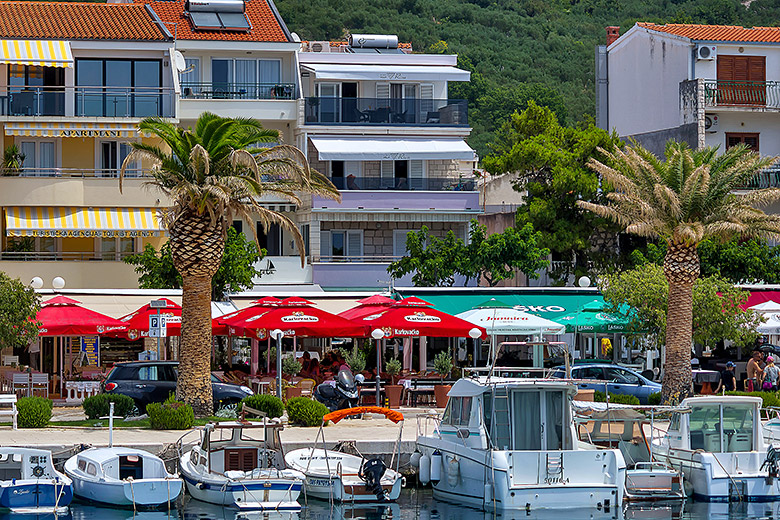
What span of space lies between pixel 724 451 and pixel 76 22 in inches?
1329

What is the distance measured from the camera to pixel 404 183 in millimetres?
53812

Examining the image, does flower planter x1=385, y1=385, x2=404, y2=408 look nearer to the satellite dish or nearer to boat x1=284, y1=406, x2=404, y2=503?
boat x1=284, y1=406, x2=404, y2=503

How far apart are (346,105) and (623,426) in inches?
1117

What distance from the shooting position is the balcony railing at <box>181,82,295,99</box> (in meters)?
53.1

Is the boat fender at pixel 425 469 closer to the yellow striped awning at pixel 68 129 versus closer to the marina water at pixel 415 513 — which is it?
the marina water at pixel 415 513

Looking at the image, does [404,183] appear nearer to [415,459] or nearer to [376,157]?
[376,157]

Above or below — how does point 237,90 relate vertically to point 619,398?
above

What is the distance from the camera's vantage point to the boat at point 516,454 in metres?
25.1

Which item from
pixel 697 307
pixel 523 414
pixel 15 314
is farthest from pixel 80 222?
pixel 523 414

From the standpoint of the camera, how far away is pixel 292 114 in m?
53.8

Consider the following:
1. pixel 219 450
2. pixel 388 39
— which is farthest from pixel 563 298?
pixel 219 450

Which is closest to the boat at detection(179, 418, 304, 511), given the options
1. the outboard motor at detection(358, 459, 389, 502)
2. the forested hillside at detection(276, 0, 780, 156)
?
the outboard motor at detection(358, 459, 389, 502)

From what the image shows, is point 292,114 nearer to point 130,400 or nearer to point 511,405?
point 130,400

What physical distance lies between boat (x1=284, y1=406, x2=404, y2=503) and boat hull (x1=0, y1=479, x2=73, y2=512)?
4675 mm
